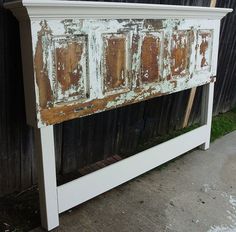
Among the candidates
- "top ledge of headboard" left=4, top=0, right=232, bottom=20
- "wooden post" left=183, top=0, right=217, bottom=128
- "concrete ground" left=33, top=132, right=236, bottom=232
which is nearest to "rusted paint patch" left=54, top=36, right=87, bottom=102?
"top ledge of headboard" left=4, top=0, right=232, bottom=20

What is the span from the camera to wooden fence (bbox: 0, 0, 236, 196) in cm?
197

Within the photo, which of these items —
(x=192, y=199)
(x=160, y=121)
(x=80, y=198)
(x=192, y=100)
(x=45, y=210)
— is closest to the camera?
(x=45, y=210)

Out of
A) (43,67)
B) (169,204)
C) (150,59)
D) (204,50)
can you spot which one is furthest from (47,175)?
(204,50)

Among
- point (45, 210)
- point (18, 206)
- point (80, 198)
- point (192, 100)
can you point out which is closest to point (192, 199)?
point (80, 198)

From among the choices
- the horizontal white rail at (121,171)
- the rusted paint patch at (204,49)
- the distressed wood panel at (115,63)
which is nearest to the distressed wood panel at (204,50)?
the rusted paint patch at (204,49)

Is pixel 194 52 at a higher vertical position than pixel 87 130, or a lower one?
higher

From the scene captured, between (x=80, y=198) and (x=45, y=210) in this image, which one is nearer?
(x=45, y=210)

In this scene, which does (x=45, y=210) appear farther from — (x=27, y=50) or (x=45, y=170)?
(x=27, y=50)

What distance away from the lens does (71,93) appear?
1.89 m

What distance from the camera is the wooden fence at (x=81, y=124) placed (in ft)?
6.45

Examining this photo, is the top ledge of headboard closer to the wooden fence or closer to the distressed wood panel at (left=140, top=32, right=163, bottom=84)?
the distressed wood panel at (left=140, top=32, right=163, bottom=84)

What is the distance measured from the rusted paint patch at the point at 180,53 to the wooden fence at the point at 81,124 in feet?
1.39

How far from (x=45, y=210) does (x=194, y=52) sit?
1598 mm

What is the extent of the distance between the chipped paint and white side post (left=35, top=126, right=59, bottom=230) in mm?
93
